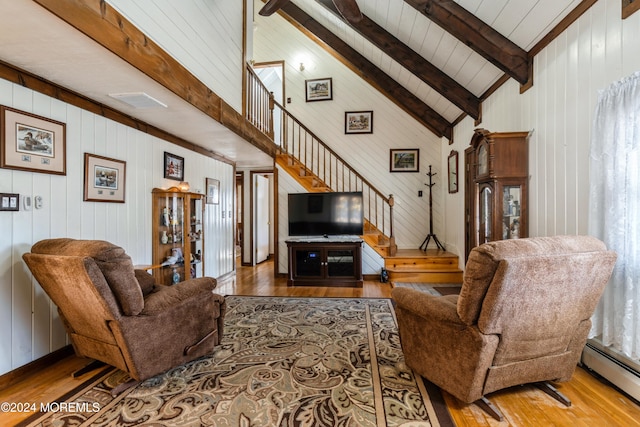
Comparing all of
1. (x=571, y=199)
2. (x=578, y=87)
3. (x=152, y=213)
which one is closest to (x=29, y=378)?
(x=152, y=213)

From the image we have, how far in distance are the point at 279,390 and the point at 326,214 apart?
337 cm

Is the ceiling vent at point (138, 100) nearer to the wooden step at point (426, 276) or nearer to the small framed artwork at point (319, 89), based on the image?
the small framed artwork at point (319, 89)

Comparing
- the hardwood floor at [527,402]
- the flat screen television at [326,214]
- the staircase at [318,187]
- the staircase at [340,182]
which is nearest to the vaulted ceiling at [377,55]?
the staircase at [318,187]

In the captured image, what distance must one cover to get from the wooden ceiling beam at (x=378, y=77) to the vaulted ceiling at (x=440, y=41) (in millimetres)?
16

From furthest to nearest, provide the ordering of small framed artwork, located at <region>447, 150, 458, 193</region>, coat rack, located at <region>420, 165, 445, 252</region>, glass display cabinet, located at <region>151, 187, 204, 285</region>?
coat rack, located at <region>420, 165, 445, 252</region>, small framed artwork, located at <region>447, 150, 458, 193</region>, glass display cabinet, located at <region>151, 187, 204, 285</region>

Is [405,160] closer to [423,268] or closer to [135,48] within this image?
[423,268]

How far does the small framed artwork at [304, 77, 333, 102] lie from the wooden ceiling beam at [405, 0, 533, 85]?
318cm

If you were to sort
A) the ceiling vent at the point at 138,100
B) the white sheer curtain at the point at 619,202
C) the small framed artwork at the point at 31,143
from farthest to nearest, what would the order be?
the ceiling vent at the point at 138,100
the small framed artwork at the point at 31,143
the white sheer curtain at the point at 619,202

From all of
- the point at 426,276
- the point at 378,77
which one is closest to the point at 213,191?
the point at 378,77

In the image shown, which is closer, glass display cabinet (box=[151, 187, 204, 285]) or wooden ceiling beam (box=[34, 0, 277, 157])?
wooden ceiling beam (box=[34, 0, 277, 157])

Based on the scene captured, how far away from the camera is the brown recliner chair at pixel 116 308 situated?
1.77 m

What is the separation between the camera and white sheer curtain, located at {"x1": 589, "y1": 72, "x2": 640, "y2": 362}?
1.82 m

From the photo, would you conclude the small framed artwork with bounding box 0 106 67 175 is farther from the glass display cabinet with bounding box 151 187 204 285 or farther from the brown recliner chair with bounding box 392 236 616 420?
the brown recliner chair with bounding box 392 236 616 420

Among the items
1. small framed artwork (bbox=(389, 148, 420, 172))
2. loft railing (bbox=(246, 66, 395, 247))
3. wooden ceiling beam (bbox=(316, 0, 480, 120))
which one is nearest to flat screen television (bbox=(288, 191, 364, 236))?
loft railing (bbox=(246, 66, 395, 247))
